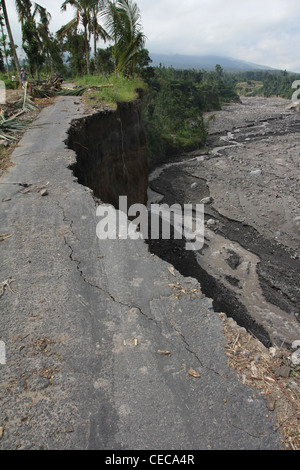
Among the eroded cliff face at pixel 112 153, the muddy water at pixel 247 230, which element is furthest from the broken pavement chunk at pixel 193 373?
the muddy water at pixel 247 230

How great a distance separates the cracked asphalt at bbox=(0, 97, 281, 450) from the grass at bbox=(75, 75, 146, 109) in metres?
7.83

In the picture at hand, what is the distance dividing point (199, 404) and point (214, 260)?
1060 centimetres

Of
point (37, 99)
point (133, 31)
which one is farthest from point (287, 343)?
point (133, 31)

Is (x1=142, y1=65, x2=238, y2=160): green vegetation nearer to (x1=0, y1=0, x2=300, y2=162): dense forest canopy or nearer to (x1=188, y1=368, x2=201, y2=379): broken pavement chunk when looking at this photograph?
(x1=0, y1=0, x2=300, y2=162): dense forest canopy

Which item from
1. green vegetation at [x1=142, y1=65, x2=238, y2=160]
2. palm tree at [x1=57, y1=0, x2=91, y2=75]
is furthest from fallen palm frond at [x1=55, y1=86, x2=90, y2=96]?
green vegetation at [x1=142, y1=65, x2=238, y2=160]

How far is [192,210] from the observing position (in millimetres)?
17500

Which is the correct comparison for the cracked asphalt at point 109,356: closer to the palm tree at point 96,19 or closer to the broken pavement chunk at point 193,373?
the broken pavement chunk at point 193,373

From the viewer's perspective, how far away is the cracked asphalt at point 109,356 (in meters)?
2.24

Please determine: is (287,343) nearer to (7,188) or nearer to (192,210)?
(7,188)

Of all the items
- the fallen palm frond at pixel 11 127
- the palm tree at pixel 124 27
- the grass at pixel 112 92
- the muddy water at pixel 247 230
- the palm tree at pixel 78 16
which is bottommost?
the muddy water at pixel 247 230

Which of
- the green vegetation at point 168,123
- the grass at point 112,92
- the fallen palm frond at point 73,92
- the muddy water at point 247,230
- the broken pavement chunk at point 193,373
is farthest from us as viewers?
the green vegetation at point 168,123

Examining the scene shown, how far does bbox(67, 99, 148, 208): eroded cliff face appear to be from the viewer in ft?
27.1

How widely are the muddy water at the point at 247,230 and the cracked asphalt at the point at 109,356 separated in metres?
6.39
